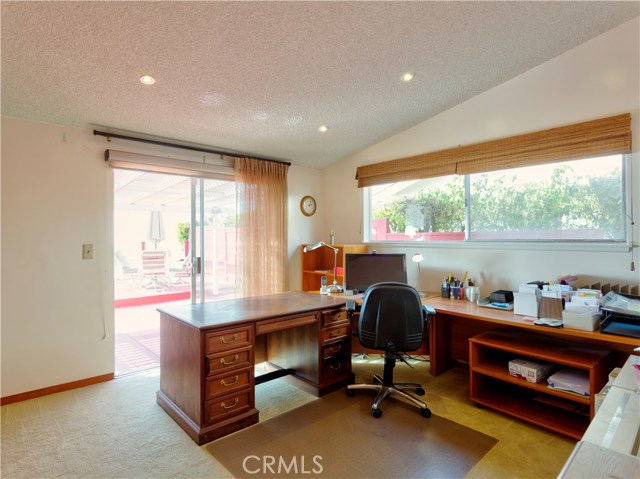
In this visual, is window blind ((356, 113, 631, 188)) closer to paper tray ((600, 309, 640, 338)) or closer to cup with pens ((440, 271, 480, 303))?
cup with pens ((440, 271, 480, 303))

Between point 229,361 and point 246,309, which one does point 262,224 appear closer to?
point 246,309

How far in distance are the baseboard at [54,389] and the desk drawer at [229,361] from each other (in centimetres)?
162

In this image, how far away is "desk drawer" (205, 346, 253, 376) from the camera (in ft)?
7.16

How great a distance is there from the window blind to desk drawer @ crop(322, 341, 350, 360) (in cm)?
199

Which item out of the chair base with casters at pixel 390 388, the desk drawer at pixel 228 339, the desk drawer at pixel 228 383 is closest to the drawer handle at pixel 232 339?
the desk drawer at pixel 228 339

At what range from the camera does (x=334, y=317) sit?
114 inches

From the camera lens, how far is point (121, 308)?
19.1 ft

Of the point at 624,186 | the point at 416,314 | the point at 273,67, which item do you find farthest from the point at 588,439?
the point at 273,67

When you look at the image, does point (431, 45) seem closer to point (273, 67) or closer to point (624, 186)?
point (273, 67)

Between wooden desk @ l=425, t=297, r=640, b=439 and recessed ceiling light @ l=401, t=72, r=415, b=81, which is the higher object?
recessed ceiling light @ l=401, t=72, r=415, b=81

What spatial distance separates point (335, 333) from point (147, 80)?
2.38 metres

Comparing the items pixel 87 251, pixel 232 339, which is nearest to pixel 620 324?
pixel 232 339

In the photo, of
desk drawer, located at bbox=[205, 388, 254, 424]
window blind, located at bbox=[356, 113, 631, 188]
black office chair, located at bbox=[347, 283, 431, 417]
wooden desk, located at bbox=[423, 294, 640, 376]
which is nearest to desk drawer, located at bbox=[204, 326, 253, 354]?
desk drawer, located at bbox=[205, 388, 254, 424]

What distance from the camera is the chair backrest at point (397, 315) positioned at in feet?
8.09
